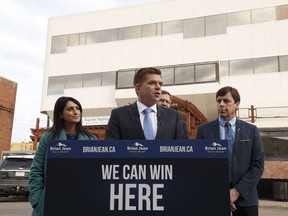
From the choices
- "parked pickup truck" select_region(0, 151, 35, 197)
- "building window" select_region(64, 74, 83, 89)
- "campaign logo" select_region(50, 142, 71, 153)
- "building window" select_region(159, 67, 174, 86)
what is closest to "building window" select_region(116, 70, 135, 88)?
"building window" select_region(159, 67, 174, 86)

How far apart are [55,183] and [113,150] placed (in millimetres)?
397

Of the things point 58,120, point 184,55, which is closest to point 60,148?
point 58,120

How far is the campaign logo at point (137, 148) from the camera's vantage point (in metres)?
2.14

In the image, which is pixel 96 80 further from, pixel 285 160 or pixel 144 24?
pixel 285 160

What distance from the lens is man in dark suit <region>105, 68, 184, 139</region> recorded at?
2.73 meters

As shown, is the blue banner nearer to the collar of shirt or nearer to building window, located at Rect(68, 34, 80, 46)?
the collar of shirt

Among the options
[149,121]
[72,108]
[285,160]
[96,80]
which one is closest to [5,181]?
[72,108]

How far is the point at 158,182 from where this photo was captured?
210 cm

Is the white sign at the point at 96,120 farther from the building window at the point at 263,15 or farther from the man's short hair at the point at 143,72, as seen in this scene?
the man's short hair at the point at 143,72

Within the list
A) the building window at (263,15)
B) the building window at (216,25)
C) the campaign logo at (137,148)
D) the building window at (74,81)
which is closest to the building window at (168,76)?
the building window at (216,25)

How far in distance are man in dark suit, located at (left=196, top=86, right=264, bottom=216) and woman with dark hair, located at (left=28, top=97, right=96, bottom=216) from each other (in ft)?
3.91

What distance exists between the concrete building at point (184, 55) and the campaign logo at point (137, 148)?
17.2m

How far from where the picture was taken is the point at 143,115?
287 centimetres

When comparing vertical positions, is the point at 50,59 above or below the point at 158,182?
above
